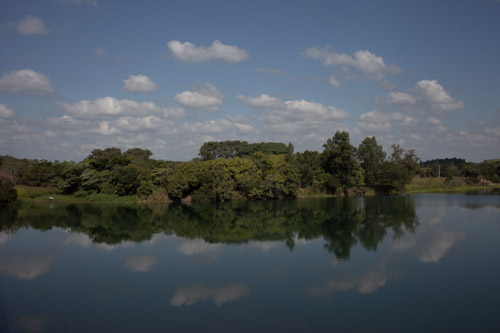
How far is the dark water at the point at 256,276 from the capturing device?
8.32m

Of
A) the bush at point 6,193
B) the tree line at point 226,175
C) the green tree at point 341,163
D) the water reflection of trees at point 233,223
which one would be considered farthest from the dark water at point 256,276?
the green tree at point 341,163

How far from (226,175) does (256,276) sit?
27.2 meters

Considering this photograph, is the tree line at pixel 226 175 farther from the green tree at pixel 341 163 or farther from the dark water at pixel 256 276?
the dark water at pixel 256 276

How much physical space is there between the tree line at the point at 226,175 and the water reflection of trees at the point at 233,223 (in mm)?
6923

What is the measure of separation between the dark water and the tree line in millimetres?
15123

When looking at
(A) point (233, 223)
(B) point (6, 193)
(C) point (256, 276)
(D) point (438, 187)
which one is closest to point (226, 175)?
(A) point (233, 223)

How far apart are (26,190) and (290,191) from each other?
28390mm

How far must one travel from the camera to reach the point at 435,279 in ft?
36.3

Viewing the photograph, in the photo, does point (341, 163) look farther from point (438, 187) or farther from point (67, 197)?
point (67, 197)

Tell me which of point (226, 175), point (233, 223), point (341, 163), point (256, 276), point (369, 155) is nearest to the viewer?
point (256, 276)

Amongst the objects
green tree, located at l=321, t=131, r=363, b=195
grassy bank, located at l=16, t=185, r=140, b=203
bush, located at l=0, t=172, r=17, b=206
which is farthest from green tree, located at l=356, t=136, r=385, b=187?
bush, located at l=0, t=172, r=17, b=206

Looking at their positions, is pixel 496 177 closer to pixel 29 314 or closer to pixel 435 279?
pixel 435 279

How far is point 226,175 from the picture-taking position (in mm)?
38562

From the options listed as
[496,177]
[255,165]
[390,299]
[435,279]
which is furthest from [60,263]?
[496,177]
